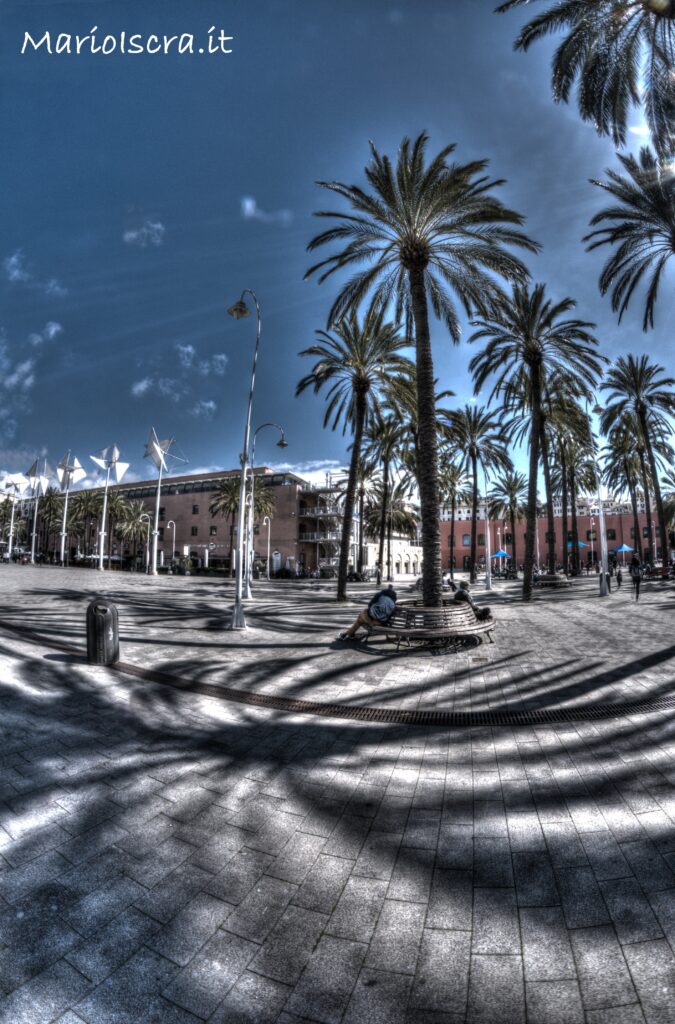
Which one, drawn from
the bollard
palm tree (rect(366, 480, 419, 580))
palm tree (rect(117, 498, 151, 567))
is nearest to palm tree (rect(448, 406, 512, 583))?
palm tree (rect(366, 480, 419, 580))

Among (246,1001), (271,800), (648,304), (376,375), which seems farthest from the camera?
(376,375)

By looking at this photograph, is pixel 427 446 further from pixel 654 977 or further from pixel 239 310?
pixel 654 977

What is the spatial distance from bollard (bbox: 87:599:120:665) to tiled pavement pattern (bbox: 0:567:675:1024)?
145 centimetres

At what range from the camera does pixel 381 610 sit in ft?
30.5

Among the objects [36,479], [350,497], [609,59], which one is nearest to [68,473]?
[36,479]

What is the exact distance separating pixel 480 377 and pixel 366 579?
2551 centimetres

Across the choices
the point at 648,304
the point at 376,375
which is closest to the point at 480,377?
the point at 376,375

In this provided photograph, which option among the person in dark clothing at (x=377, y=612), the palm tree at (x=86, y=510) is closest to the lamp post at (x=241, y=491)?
the person in dark clothing at (x=377, y=612)

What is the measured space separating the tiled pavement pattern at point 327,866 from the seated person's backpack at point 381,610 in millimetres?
3580

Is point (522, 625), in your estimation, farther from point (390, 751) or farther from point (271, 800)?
point (271, 800)

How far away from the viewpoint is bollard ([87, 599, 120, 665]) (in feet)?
23.8

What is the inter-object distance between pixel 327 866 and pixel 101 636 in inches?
232

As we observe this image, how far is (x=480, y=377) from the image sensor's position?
67.3 feet

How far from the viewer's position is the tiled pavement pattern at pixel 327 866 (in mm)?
1924
